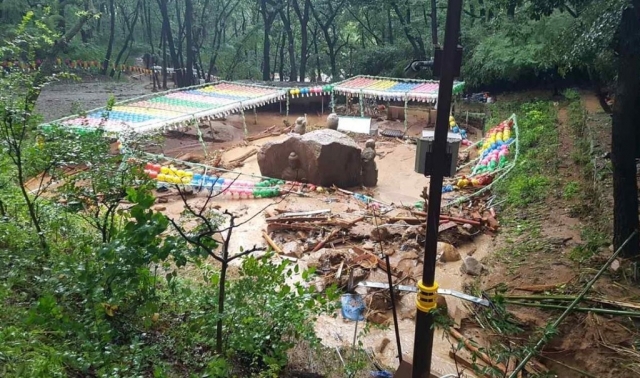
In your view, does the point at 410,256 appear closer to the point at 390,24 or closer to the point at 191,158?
the point at 191,158

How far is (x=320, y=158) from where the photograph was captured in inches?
563

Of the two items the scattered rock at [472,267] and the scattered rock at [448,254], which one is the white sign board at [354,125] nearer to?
the scattered rock at [448,254]

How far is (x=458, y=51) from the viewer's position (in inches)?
177

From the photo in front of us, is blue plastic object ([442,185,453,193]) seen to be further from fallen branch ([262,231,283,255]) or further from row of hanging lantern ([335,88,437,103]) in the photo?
row of hanging lantern ([335,88,437,103])

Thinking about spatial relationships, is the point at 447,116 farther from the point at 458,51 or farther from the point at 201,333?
the point at 201,333

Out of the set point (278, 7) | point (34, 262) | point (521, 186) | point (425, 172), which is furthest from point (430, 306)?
point (278, 7)

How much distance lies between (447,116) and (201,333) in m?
3.23

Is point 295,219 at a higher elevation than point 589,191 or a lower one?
lower

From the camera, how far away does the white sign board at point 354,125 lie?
19891mm

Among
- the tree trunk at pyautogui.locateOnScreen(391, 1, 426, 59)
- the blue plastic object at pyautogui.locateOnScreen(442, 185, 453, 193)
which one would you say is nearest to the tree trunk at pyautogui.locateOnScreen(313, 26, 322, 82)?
the tree trunk at pyautogui.locateOnScreen(391, 1, 426, 59)

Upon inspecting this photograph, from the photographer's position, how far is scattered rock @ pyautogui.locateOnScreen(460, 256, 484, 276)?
28.4 ft

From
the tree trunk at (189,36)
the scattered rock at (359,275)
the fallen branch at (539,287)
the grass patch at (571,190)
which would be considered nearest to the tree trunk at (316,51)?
the tree trunk at (189,36)

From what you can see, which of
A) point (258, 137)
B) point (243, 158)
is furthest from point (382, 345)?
point (258, 137)

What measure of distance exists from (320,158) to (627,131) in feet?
29.4
